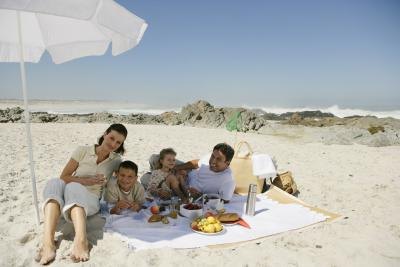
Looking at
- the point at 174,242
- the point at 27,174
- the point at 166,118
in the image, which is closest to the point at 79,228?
the point at 174,242

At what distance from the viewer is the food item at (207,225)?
3.66m

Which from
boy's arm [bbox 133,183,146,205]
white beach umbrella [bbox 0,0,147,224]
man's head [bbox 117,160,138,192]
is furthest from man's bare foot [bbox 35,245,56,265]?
boy's arm [bbox 133,183,146,205]

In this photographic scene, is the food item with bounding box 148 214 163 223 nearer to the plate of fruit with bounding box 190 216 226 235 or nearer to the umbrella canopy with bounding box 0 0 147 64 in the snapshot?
the plate of fruit with bounding box 190 216 226 235

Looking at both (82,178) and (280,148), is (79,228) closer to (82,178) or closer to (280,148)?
(82,178)

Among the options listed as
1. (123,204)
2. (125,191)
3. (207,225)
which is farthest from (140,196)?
(207,225)

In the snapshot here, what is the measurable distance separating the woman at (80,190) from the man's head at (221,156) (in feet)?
4.37

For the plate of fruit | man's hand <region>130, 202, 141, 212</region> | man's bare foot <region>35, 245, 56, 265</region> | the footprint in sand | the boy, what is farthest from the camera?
man's hand <region>130, 202, 141, 212</region>

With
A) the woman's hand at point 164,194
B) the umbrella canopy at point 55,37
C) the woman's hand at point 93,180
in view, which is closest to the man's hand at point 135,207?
the woman's hand at point 93,180

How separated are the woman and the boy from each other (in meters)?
0.14

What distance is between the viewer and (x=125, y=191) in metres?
4.22

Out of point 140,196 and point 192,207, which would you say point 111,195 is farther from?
point 192,207

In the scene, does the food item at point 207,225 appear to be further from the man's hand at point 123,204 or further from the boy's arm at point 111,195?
the boy's arm at point 111,195

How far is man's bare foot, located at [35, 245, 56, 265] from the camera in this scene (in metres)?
2.93

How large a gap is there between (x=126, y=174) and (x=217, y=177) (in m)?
1.44
